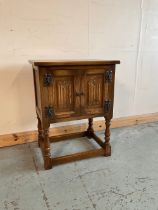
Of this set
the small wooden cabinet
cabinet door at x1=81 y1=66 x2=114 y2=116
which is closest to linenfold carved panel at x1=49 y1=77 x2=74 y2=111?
the small wooden cabinet

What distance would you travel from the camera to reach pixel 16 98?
2121mm

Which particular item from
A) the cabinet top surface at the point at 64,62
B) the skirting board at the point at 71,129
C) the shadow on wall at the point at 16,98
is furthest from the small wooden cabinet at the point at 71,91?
the skirting board at the point at 71,129

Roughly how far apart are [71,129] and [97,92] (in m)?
0.86

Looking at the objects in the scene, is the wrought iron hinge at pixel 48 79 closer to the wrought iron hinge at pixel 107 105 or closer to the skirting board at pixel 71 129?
the wrought iron hinge at pixel 107 105

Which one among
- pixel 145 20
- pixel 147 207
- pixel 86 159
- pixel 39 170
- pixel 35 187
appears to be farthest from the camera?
pixel 145 20

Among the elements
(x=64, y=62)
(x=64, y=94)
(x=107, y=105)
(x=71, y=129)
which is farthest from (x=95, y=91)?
(x=71, y=129)

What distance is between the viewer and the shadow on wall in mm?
2042

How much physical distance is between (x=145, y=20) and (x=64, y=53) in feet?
3.69

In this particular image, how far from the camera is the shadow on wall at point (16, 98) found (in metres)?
2.04

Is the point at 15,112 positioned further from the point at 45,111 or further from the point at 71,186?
the point at 71,186

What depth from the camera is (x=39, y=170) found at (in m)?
1.76

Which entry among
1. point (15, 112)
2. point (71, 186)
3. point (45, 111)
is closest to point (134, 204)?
point (71, 186)

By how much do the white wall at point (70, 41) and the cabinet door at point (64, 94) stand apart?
62 cm

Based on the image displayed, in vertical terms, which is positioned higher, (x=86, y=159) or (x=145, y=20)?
(x=145, y=20)
